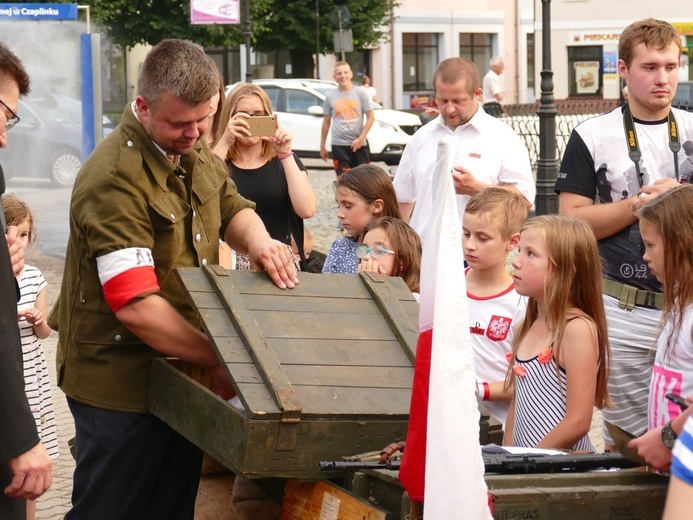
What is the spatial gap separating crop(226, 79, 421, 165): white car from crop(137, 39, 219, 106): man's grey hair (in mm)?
19634

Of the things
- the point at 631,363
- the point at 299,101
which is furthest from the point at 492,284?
the point at 299,101

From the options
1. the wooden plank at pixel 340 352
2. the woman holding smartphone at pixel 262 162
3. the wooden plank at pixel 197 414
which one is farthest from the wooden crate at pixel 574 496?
the woman holding smartphone at pixel 262 162

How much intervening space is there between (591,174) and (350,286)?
1.33m

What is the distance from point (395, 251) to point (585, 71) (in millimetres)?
50550

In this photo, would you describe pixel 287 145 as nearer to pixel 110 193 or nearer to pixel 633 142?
pixel 633 142

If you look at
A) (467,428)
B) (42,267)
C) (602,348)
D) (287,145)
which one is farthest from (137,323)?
(42,267)

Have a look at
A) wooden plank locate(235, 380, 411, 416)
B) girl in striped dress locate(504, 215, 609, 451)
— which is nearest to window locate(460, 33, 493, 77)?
girl in striped dress locate(504, 215, 609, 451)

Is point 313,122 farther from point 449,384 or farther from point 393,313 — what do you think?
point 449,384

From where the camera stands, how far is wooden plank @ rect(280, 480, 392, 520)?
9.99ft

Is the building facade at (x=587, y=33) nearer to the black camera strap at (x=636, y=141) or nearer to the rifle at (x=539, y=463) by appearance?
the black camera strap at (x=636, y=141)

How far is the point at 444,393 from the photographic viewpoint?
2709 mm

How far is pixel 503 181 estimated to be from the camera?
19.5 feet

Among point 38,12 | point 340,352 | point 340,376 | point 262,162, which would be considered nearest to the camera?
point 340,376

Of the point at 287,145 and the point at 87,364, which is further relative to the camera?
the point at 287,145
